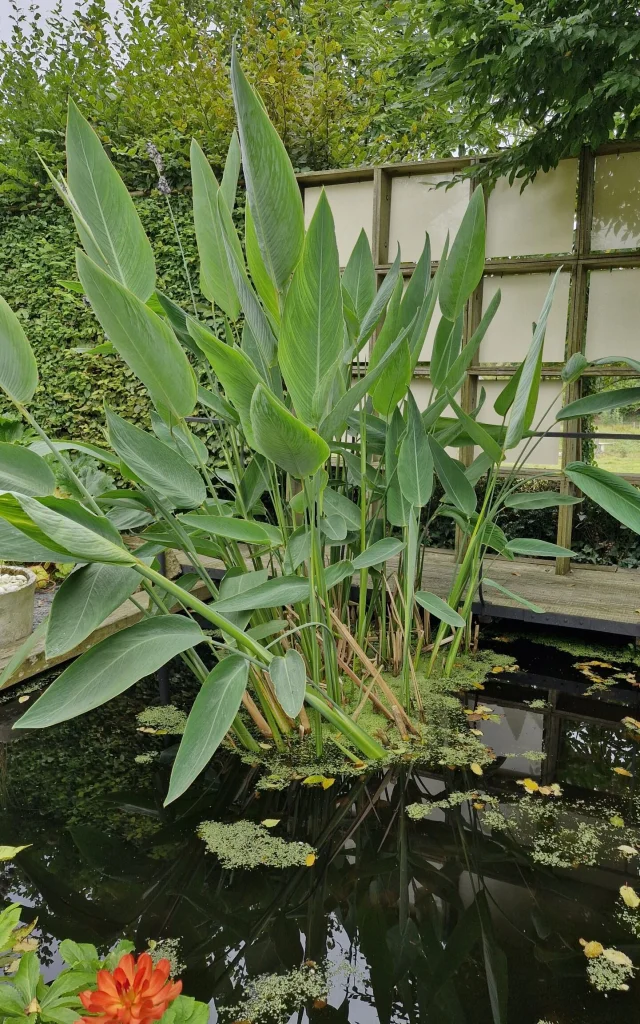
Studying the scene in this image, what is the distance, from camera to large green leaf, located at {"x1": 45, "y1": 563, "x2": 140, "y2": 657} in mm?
971

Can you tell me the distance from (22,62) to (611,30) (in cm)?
348

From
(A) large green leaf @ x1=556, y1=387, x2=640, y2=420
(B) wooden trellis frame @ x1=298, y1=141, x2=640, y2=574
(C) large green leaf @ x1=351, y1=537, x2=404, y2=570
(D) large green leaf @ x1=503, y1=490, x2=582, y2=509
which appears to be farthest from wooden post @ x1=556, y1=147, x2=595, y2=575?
(C) large green leaf @ x1=351, y1=537, x2=404, y2=570

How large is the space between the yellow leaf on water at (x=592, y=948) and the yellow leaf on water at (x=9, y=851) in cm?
91

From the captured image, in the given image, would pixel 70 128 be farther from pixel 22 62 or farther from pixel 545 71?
pixel 22 62

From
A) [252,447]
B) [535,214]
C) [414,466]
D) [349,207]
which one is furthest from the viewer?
[349,207]

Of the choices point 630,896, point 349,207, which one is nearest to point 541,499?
point 630,896

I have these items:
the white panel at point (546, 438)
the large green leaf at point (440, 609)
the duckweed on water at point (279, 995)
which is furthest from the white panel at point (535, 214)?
the duckweed on water at point (279, 995)

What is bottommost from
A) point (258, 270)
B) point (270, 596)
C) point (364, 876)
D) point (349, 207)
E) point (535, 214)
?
point (364, 876)

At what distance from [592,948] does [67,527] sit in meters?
0.90

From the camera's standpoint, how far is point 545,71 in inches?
84.4

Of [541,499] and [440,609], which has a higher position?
[541,499]

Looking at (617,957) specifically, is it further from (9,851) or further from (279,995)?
(9,851)

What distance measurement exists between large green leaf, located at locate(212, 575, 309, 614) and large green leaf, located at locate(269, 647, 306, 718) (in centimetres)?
10

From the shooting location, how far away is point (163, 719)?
169 cm
